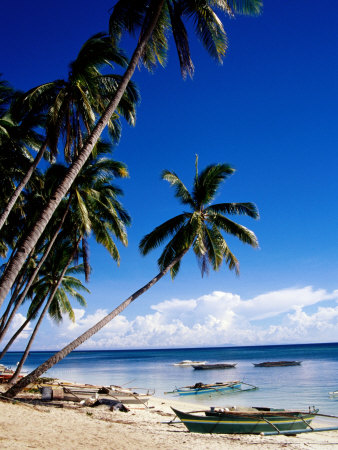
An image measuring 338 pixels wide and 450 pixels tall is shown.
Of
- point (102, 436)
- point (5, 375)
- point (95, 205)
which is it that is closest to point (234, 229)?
point (95, 205)

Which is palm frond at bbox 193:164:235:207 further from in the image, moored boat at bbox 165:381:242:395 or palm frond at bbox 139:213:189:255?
moored boat at bbox 165:381:242:395

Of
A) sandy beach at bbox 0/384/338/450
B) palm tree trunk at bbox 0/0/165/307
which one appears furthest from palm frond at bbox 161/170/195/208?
sandy beach at bbox 0/384/338/450

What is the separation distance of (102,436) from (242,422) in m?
5.28

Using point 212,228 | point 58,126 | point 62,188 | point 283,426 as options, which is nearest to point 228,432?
point 283,426

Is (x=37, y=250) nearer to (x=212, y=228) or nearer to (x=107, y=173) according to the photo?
(x=107, y=173)

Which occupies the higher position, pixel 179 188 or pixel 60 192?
pixel 179 188

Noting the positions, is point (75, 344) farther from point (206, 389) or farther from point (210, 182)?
point (206, 389)

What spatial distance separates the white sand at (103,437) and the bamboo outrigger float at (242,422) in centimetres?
24

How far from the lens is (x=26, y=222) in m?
17.0

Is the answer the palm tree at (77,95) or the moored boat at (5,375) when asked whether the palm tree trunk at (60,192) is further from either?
the moored boat at (5,375)

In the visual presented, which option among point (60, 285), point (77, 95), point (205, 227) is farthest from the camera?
point (60, 285)

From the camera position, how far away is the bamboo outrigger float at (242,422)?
11.1 m

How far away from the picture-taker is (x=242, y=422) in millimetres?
11297

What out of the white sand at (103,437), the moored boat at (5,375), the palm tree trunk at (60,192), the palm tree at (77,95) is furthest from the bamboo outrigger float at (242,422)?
the moored boat at (5,375)
